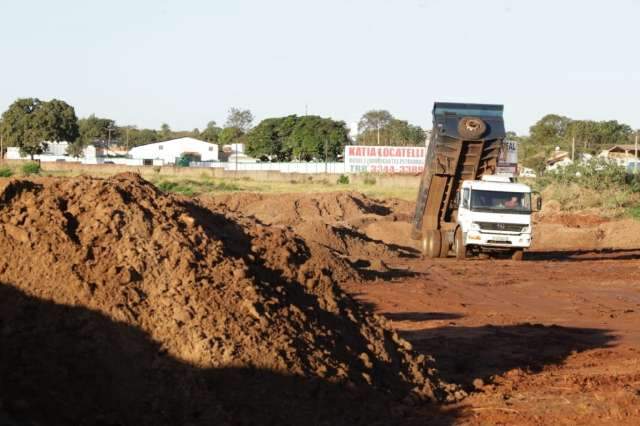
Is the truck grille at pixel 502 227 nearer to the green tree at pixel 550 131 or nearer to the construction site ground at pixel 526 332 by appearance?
the construction site ground at pixel 526 332

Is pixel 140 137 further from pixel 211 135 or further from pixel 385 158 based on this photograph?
pixel 385 158

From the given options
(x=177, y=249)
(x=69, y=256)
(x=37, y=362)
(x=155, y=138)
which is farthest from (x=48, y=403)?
(x=155, y=138)

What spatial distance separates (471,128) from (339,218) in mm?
18451

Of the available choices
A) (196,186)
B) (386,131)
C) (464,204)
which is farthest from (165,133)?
(464,204)

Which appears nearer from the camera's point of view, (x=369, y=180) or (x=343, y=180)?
(x=369, y=180)

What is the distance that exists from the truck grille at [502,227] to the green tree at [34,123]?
86.3 m

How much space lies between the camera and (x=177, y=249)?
10062 mm

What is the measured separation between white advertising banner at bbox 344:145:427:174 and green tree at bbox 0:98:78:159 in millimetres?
38450

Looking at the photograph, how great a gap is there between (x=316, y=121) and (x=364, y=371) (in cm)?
9715

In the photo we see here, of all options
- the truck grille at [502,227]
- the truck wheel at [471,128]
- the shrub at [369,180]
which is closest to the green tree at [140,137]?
the shrub at [369,180]

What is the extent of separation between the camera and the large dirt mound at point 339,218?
31.5 metres

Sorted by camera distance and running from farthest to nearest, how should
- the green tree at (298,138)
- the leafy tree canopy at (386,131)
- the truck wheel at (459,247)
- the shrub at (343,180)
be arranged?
1. the leafy tree canopy at (386,131)
2. the green tree at (298,138)
3. the shrub at (343,180)
4. the truck wheel at (459,247)

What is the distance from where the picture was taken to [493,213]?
Result: 2873cm

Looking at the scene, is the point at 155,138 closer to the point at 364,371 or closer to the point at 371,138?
the point at 371,138
